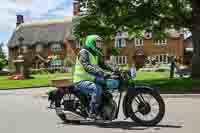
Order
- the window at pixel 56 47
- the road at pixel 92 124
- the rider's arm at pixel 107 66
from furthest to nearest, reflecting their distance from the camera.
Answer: the window at pixel 56 47
the rider's arm at pixel 107 66
the road at pixel 92 124

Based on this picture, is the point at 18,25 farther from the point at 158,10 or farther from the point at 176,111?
the point at 176,111

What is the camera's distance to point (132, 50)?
89.6m

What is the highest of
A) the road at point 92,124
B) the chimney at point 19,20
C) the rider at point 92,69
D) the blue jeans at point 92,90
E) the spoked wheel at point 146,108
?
the chimney at point 19,20

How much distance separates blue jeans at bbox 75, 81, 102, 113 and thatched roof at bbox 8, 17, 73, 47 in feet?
272

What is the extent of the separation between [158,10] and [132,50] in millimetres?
61311

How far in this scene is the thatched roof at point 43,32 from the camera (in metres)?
95.1

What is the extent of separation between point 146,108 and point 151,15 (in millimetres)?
17835

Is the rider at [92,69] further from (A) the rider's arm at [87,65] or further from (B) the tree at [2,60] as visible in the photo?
(B) the tree at [2,60]

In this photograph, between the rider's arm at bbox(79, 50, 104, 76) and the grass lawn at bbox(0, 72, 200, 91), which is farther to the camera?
the grass lawn at bbox(0, 72, 200, 91)

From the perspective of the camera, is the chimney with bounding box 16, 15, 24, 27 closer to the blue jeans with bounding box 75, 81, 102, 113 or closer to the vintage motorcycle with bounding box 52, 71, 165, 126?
the blue jeans with bounding box 75, 81, 102, 113

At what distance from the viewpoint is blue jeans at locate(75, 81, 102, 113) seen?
1048 cm

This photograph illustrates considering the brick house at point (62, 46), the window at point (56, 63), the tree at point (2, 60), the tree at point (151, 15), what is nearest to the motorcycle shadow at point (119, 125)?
the tree at point (151, 15)

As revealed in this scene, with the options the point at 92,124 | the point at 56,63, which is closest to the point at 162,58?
the point at 56,63

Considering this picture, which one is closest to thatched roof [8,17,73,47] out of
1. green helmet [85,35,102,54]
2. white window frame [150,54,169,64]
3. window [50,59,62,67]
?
window [50,59,62,67]
